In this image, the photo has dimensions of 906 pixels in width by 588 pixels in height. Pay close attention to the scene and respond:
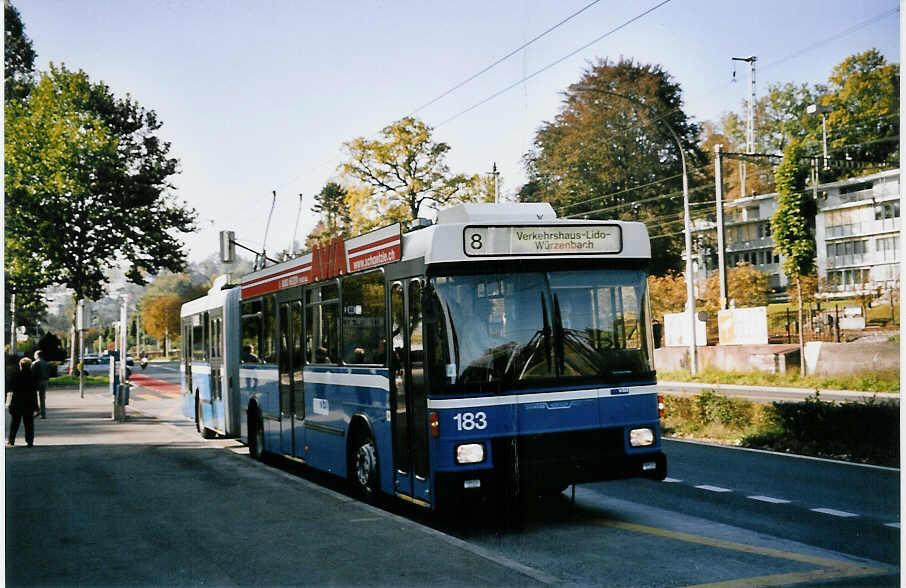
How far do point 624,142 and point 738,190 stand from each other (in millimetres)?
30240

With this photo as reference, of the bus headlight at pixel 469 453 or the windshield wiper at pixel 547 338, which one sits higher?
the windshield wiper at pixel 547 338

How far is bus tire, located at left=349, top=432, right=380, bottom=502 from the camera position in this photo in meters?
10.8

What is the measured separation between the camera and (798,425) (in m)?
15.8

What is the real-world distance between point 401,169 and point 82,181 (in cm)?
1603

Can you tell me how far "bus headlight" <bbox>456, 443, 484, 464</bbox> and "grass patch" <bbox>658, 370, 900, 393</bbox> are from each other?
19961 millimetres

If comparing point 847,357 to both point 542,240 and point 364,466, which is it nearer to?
point 364,466

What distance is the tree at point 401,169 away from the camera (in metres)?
29.7

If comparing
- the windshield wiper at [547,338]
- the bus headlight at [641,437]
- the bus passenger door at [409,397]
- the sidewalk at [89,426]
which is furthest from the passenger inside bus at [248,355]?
the bus headlight at [641,437]

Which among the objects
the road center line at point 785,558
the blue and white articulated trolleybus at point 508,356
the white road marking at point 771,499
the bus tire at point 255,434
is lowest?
the white road marking at point 771,499

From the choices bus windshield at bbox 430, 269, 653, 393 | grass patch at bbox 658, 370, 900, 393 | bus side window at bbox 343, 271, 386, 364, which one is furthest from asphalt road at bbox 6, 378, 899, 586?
grass patch at bbox 658, 370, 900, 393

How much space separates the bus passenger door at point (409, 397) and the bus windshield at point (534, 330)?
0.37 metres

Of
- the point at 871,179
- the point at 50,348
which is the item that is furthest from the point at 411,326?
the point at 871,179

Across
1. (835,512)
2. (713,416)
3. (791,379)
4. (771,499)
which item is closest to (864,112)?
(713,416)

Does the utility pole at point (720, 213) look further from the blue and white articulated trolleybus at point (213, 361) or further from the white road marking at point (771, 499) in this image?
the white road marking at point (771, 499)
